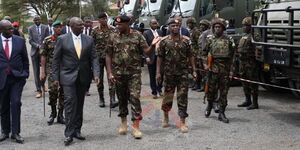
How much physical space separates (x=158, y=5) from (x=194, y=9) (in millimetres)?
2956

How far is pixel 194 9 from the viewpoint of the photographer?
12375mm

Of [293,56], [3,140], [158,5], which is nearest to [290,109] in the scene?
[293,56]

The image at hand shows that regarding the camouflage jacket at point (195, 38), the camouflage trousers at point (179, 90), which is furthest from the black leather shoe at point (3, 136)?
the camouflage jacket at point (195, 38)

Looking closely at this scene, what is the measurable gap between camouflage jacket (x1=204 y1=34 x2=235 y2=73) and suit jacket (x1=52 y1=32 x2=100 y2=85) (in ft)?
6.94

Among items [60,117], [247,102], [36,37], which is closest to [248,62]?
[247,102]

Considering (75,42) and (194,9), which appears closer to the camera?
(75,42)

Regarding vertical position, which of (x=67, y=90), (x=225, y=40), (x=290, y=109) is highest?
(x=225, y=40)

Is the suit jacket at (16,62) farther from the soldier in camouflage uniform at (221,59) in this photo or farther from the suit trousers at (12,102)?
the soldier in camouflage uniform at (221,59)

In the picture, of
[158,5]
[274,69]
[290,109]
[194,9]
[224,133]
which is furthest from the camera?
[158,5]

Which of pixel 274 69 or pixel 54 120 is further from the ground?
pixel 274 69

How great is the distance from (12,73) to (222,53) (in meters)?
3.28

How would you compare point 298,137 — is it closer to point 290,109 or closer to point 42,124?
point 290,109

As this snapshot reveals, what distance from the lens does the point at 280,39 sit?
7.28 metres

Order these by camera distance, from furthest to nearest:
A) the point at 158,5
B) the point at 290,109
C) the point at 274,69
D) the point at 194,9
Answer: the point at 158,5 → the point at 194,9 → the point at 290,109 → the point at 274,69
